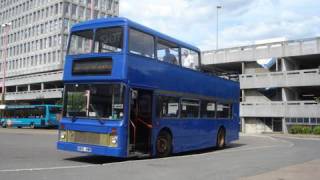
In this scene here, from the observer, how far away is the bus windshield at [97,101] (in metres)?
14.6

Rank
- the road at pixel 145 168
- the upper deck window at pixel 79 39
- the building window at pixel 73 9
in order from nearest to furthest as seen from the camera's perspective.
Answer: the road at pixel 145 168 → the upper deck window at pixel 79 39 → the building window at pixel 73 9

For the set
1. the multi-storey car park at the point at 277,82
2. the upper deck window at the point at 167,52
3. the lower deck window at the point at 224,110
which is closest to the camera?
the upper deck window at the point at 167,52

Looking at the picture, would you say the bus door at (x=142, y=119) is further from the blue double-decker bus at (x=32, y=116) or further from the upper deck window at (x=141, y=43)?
the blue double-decker bus at (x=32, y=116)

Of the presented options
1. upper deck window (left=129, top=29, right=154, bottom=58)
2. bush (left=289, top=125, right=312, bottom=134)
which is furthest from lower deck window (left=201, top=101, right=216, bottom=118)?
bush (left=289, top=125, right=312, bottom=134)

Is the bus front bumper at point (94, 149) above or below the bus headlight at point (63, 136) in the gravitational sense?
below

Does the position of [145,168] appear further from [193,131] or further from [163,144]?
[193,131]

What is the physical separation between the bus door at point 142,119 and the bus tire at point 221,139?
6817mm

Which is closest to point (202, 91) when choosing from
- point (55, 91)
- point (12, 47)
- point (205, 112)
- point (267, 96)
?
point (205, 112)

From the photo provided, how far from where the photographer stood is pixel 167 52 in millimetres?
17312

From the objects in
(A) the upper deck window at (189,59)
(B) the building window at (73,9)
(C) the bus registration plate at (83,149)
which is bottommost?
(C) the bus registration plate at (83,149)

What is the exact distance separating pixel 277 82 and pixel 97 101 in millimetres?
41315

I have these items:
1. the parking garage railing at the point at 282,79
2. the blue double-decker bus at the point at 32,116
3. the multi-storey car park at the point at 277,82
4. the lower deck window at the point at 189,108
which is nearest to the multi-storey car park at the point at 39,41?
the blue double-decker bus at the point at 32,116

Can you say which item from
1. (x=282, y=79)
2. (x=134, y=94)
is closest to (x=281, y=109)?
(x=282, y=79)

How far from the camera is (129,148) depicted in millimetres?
14836
